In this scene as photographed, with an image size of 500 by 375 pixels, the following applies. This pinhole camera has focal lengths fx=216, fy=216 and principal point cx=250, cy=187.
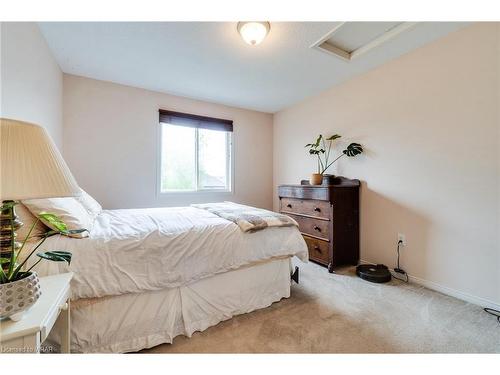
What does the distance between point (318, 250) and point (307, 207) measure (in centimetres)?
55

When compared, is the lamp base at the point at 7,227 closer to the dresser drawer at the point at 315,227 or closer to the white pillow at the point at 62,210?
the white pillow at the point at 62,210

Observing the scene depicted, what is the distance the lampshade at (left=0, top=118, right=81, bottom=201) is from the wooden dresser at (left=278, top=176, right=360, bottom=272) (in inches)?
94.4

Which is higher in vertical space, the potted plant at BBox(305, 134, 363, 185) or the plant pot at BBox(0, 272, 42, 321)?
the potted plant at BBox(305, 134, 363, 185)

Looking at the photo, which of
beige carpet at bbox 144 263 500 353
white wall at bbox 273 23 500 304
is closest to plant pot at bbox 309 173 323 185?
white wall at bbox 273 23 500 304

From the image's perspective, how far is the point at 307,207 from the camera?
282 cm

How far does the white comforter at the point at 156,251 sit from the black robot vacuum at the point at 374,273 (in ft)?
3.40

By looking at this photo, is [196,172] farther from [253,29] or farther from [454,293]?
[454,293]

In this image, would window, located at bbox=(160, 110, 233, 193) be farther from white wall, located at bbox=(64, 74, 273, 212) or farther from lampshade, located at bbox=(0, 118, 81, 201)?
lampshade, located at bbox=(0, 118, 81, 201)

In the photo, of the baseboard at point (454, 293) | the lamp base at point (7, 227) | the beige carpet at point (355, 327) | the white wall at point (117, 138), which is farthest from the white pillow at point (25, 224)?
the baseboard at point (454, 293)

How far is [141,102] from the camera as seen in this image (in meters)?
3.10

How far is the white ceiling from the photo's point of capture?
191 cm

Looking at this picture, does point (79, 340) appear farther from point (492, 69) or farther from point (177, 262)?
point (492, 69)

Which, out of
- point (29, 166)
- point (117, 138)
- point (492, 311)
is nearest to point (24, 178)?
point (29, 166)

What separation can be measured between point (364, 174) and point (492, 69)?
1373 mm
